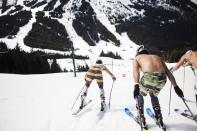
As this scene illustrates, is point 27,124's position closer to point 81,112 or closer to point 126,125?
point 81,112

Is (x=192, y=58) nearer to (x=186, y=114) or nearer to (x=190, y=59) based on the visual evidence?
(x=190, y=59)

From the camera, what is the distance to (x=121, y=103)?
1197cm

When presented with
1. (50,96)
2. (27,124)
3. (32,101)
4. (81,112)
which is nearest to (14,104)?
(32,101)

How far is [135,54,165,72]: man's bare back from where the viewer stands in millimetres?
7191

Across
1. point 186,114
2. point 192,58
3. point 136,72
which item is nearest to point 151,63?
point 136,72

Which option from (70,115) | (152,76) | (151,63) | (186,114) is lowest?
(70,115)

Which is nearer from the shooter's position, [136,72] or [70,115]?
[136,72]

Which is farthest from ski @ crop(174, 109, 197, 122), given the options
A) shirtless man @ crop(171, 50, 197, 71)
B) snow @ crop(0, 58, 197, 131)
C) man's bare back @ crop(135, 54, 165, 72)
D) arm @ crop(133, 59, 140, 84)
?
arm @ crop(133, 59, 140, 84)

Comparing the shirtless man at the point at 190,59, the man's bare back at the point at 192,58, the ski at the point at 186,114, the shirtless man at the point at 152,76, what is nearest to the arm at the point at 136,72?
the shirtless man at the point at 152,76

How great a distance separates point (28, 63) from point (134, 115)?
8565 centimetres

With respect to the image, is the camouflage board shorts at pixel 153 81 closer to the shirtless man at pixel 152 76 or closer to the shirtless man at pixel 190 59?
the shirtless man at pixel 152 76

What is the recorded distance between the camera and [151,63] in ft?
23.7

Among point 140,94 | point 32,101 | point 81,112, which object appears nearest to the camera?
point 140,94

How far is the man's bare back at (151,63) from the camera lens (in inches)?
283
